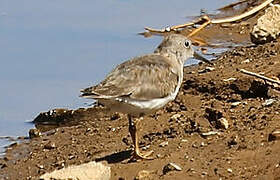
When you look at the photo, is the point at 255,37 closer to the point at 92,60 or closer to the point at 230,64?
the point at 230,64

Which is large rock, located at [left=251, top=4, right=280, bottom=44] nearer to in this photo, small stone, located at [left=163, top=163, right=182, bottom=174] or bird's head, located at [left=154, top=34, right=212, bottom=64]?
bird's head, located at [left=154, top=34, right=212, bottom=64]

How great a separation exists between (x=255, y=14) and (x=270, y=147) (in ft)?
21.7

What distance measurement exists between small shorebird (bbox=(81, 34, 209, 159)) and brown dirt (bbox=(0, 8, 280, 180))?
15.6 inches

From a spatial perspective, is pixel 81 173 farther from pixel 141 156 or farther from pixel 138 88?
pixel 138 88

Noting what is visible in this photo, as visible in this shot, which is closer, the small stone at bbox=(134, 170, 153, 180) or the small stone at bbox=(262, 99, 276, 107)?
the small stone at bbox=(134, 170, 153, 180)

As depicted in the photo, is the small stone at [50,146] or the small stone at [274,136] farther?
the small stone at [50,146]

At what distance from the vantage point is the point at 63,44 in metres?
12.8

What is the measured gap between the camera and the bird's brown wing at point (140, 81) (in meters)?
8.01

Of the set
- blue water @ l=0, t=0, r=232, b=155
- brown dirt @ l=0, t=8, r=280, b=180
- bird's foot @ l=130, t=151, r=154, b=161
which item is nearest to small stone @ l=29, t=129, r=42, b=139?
brown dirt @ l=0, t=8, r=280, b=180

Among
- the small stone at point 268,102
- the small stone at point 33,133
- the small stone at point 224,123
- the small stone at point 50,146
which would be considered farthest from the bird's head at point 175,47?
the small stone at point 33,133

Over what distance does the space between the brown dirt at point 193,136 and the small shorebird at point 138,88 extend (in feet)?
1.30

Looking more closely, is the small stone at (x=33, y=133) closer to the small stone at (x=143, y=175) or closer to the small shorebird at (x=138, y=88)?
the small shorebird at (x=138, y=88)

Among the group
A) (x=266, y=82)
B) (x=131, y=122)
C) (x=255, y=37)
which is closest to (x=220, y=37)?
(x=255, y=37)

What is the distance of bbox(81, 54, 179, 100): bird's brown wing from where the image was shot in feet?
26.3
